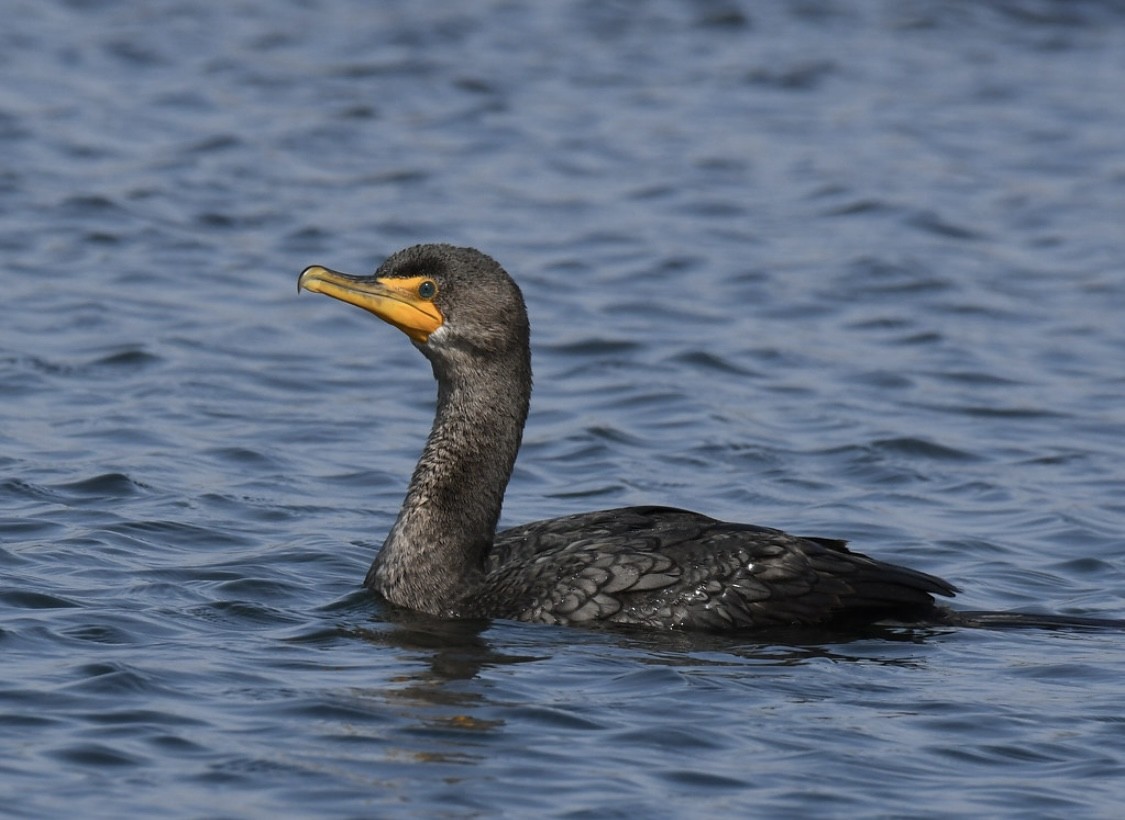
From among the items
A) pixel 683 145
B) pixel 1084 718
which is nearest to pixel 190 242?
pixel 683 145

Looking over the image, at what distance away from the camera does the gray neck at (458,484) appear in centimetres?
960

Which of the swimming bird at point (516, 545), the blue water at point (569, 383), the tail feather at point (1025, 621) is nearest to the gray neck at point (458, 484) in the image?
the swimming bird at point (516, 545)

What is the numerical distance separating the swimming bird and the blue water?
0.76ft

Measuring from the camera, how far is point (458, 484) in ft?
32.2

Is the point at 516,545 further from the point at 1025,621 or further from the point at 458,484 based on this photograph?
the point at 1025,621

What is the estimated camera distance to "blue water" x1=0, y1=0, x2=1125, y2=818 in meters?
7.76

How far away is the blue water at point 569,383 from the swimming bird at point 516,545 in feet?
0.76

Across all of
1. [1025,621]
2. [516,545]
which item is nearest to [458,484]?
[516,545]

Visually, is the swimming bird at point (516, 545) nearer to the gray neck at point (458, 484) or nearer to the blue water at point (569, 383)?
the gray neck at point (458, 484)

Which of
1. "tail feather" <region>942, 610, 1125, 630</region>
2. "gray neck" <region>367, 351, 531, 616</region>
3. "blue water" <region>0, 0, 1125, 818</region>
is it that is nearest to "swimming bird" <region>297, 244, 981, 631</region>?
"gray neck" <region>367, 351, 531, 616</region>

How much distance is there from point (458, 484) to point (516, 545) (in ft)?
1.32

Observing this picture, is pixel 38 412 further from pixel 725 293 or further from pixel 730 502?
pixel 725 293

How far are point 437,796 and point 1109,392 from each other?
8571 millimetres

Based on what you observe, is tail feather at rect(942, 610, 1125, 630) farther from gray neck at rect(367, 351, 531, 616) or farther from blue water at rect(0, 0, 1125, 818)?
gray neck at rect(367, 351, 531, 616)
